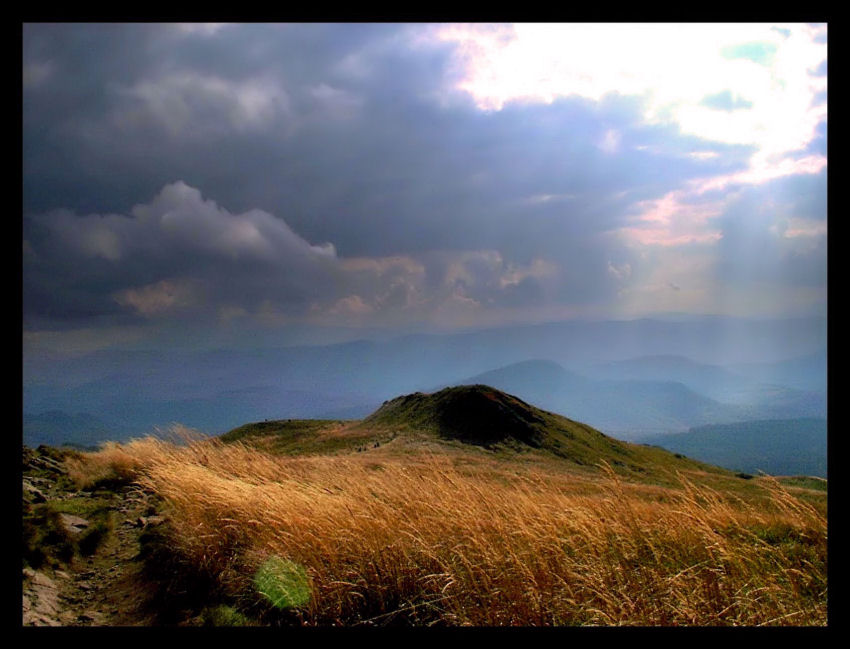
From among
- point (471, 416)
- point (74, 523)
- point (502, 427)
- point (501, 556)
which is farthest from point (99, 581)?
point (471, 416)

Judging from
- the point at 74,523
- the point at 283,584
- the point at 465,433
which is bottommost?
the point at 465,433

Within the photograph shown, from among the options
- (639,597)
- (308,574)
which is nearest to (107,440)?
(308,574)

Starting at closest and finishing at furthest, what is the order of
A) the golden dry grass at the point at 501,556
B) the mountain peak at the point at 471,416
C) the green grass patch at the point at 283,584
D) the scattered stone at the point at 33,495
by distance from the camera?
1. the golden dry grass at the point at 501,556
2. the green grass patch at the point at 283,584
3. the scattered stone at the point at 33,495
4. the mountain peak at the point at 471,416

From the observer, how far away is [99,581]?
7.28m

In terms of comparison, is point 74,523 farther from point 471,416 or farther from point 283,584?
point 471,416

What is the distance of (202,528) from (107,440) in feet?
38.0

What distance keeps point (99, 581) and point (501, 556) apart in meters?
5.81

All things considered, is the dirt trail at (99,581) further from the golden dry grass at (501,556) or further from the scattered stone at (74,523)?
the golden dry grass at (501,556)

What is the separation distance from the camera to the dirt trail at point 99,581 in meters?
6.12

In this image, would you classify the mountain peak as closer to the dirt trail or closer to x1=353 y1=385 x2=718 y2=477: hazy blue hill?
x1=353 y1=385 x2=718 y2=477: hazy blue hill

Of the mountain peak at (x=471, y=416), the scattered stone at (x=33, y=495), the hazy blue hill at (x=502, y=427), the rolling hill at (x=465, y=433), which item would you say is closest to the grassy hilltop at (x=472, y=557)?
the scattered stone at (x=33, y=495)

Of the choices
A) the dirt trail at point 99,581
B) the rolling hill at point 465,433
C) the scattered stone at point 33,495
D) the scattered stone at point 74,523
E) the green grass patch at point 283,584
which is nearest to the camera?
the green grass patch at point 283,584

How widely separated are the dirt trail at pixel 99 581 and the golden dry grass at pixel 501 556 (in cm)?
80
